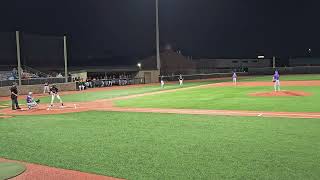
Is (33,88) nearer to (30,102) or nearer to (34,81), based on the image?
(34,81)

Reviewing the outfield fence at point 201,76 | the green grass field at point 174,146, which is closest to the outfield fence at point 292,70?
the outfield fence at point 201,76

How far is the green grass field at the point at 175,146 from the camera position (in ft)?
23.8

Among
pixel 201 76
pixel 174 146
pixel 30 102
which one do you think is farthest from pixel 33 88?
pixel 201 76

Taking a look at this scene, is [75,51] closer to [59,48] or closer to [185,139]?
[59,48]

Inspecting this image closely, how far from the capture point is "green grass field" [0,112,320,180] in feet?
23.8

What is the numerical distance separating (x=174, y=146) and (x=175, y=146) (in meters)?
0.03

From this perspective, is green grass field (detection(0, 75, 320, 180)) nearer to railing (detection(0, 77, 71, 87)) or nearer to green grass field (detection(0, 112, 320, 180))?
green grass field (detection(0, 112, 320, 180))

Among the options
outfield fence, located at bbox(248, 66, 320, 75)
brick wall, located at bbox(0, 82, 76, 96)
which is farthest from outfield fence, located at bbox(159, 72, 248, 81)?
brick wall, located at bbox(0, 82, 76, 96)

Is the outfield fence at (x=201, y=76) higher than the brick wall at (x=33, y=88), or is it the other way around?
the outfield fence at (x=201, y=76)

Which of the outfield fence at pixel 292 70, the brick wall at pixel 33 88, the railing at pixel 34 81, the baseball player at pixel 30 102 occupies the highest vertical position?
the outfield fence at pixel 292 70

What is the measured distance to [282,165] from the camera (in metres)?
7.34

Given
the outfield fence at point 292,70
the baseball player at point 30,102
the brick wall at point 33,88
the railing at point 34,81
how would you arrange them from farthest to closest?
1. the outfield fence at point 292,70
2. the railing at point 34,81
3. the brick wall at point 33,88
4. the baseball player at point 30,102

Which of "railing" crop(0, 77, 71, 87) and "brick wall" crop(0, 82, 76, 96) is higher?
"railing" crop(0, 77, 71, 87)

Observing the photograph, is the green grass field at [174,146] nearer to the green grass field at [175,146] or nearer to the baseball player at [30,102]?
the green grass field at [175,146]
